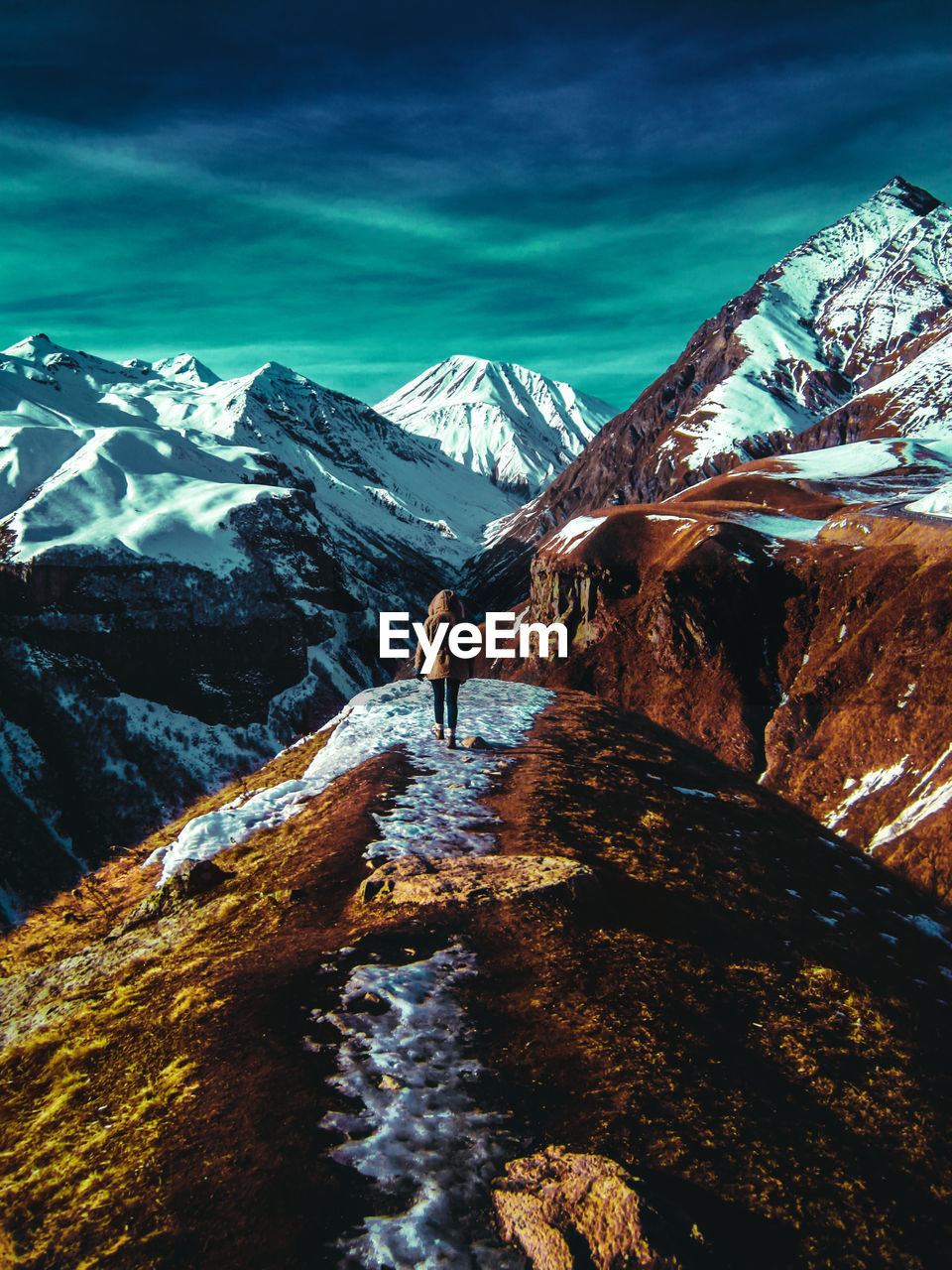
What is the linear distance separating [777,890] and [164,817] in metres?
105

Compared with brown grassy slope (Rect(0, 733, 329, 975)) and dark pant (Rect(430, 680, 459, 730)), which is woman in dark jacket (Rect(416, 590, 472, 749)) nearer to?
dark pant (Rect(430, 680, 459, 730))

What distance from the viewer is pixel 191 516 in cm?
13825

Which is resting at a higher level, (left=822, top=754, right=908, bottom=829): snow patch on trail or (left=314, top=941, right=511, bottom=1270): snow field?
(left=314, top=941, right=511, bottom=1270): snow field

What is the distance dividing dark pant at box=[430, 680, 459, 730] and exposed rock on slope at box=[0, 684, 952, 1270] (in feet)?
15.6

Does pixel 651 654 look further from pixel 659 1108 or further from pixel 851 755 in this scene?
pixel 659 1108

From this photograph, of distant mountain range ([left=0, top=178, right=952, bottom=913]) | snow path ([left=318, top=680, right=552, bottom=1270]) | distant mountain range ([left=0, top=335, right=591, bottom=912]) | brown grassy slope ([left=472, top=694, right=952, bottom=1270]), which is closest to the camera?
snow path ([left=318, top=680, right=552, bottom=1270])

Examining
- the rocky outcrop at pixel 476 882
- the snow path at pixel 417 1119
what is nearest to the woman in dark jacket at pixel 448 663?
the snow path at pixel 417 1119

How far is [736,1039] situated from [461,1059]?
2.76 meters

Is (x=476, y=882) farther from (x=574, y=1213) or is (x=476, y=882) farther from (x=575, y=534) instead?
(x=575, y=534)

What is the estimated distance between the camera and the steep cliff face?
48.3 metres

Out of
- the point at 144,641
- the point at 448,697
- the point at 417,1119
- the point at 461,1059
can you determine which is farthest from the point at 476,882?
the point at 144,641

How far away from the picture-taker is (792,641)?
64500 millimetres

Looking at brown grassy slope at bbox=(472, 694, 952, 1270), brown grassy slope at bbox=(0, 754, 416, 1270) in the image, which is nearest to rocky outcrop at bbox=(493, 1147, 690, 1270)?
brown grassy slope at bbox=(472, 694, 952, 1270)

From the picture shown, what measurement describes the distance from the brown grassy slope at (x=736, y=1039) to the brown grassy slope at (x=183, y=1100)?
175 cm
